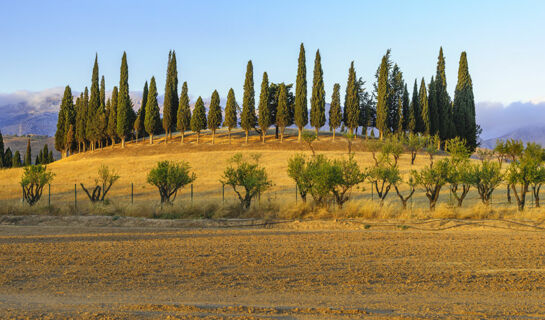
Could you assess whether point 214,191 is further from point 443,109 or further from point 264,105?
point 443,109

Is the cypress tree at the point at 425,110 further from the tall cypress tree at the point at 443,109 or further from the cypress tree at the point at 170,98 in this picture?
the cypress tree at the point at 170,98

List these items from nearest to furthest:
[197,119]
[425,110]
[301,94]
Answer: [301,94] → [425,110] → [197,119]

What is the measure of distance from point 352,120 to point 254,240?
54585 millimetres

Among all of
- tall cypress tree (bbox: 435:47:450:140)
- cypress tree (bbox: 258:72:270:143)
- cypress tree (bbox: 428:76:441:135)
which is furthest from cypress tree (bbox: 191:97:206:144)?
tall cypress tree (bbox: 435:47:450:140)

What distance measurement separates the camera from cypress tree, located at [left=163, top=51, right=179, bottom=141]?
72.3 meters

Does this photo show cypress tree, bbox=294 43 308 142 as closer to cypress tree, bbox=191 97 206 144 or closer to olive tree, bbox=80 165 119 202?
cypress tree, bbox=191 97 206 144

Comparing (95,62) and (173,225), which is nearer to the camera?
(173,225)

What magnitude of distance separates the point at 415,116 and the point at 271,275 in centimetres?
6281

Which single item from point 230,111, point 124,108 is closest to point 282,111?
point 230,111

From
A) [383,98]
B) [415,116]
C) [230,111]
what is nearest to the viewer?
[383,98]

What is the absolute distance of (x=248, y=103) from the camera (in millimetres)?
67688

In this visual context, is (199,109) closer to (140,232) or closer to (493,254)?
(140,232)

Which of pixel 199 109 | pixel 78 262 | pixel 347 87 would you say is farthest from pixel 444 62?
pixel 78 262

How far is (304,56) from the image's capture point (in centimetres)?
6644
